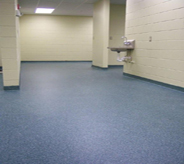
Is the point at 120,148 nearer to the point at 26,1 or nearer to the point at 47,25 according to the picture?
the point at 26,1

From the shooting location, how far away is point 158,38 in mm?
4879

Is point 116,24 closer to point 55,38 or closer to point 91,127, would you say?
point 55,38

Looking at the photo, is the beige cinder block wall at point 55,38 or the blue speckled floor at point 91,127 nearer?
the blue speckled floor at point 91,127

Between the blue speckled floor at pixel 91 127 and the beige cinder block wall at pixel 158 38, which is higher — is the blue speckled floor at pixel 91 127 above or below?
below

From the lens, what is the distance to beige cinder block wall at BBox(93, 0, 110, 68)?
24.4 ft

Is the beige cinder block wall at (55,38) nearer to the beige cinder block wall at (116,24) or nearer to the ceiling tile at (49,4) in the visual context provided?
the ceiling tile at (49,4)

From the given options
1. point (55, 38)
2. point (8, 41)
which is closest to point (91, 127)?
point (8, 41)

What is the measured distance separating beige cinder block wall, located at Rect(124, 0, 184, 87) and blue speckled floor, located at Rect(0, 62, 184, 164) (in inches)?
30.6

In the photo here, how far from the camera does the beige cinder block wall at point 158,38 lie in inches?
168

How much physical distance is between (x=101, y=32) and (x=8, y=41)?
170 inches

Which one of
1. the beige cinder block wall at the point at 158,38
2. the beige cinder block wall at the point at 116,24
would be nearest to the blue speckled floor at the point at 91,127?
the beige cinder block wall at the point at 158,38

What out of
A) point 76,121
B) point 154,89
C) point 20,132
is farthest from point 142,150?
point 154,89

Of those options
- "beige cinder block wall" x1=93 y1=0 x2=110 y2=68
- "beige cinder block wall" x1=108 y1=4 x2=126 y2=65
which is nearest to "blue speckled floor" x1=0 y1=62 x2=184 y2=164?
"beige cinder block wall" x1=93 y1=0 x2=110 y2=68

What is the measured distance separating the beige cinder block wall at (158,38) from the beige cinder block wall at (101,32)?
4.60 feet
